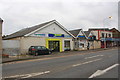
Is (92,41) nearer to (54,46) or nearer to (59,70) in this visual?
(54,46)

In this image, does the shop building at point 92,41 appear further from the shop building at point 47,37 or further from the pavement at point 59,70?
the pavement at point 59,70

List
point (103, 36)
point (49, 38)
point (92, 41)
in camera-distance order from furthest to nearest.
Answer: point (103, 36) → point (92, 41) → point (49, 38)

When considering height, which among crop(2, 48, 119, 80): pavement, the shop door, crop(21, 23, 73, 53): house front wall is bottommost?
crop(2, 48, 119, 80): pavement

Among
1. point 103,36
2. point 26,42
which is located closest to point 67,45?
point 26,42

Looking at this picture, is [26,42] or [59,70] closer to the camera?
[59,70]

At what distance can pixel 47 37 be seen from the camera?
25172mm

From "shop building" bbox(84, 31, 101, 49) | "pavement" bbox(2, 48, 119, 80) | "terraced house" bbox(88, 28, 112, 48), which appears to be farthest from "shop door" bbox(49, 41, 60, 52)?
"terraced house" bbox(88, 28, 112, 48)

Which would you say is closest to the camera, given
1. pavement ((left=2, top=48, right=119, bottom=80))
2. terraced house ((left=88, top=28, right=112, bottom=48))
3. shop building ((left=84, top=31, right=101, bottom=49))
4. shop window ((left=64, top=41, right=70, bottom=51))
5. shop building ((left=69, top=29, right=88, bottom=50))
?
pavement ((left=2, top=48, right=119, bottom=80))

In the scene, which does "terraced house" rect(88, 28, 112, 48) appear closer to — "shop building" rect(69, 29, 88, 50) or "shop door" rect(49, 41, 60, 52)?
"shop building" rect(69, 29, 88, 50)

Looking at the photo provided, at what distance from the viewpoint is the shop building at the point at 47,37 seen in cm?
2250

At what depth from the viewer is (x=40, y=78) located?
611 cm

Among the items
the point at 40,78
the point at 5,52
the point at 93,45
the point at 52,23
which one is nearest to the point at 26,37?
the point at 5,52

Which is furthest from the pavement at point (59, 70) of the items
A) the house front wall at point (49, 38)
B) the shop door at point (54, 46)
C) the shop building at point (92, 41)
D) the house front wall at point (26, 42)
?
the shop building at point (92, 41)

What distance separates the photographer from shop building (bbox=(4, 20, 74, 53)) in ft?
73.8
